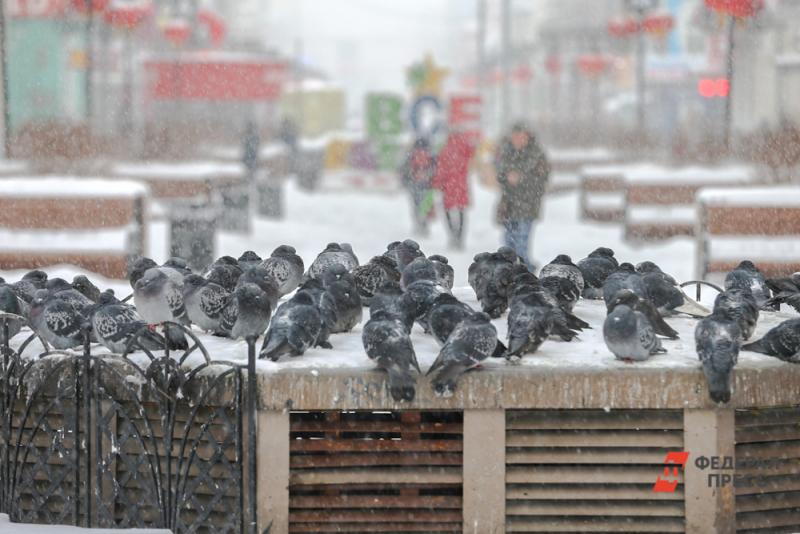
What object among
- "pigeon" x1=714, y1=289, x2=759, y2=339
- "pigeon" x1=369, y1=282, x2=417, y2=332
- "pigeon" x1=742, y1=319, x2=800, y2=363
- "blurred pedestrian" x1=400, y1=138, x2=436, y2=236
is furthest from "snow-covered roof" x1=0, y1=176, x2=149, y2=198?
"pigeon" x1=742, y1=319, x2=800, y2=363

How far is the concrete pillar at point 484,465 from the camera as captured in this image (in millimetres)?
5578

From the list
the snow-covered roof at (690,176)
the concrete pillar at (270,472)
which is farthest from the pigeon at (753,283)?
the snow-covered roof at (690,176)

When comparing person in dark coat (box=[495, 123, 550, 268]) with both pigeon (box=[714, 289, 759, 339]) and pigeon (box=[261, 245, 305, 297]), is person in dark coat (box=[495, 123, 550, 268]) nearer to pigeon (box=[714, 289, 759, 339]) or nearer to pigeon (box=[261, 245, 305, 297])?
pigeon (box=[261, 245, 305, 297])

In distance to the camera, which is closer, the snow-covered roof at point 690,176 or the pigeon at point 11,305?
the pigeon at point 11,305

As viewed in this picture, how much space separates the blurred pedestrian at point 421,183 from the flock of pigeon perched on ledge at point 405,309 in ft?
38.6

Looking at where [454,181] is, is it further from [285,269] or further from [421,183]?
[285,269]

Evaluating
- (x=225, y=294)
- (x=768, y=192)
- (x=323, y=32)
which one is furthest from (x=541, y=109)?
(x=323, y=32)

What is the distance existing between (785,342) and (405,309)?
5.96ft

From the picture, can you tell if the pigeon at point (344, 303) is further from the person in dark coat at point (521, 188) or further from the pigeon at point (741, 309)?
the person in dark coat at point (521, 188)

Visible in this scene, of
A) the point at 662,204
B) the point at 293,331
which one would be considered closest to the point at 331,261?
the point at 293,331

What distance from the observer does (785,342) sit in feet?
19.0

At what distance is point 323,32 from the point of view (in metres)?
156

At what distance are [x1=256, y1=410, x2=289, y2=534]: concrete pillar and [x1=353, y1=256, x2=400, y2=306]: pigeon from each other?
2.10 m

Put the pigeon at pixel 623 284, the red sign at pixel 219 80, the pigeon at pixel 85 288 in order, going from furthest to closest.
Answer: the red sign at pixel 219 80 → the pigeon at pixel 85 288 → the pigeon at pixel 623 284
